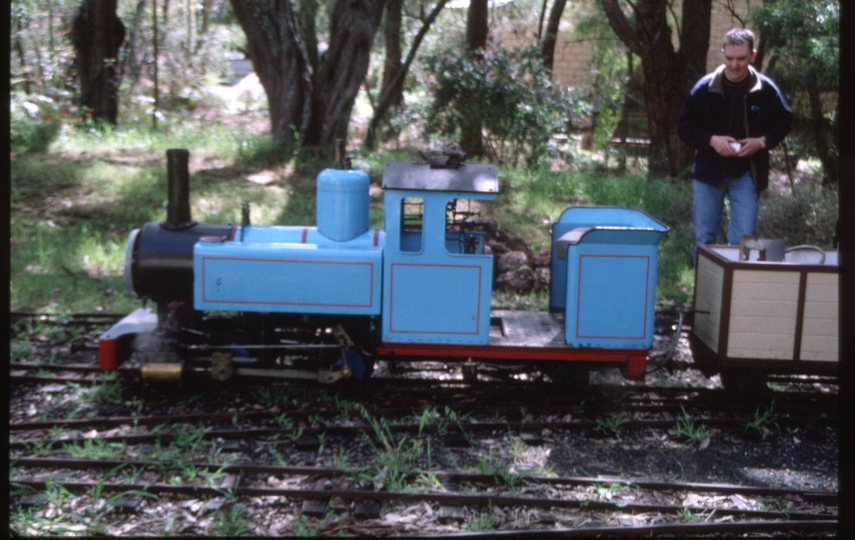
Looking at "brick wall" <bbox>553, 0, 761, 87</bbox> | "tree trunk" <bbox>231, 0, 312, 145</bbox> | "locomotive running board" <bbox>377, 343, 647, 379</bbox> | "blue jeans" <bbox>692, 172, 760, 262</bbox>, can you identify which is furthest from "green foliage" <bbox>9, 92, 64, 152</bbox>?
"brick wall" <bbox>553, 0, 761, 87</bbox>

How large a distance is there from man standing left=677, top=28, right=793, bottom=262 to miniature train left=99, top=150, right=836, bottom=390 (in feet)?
3.58

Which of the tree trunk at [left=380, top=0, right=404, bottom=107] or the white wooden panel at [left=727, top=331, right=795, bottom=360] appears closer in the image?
the white wooden panel at [left=727, top=331, right=795, bottom=360]

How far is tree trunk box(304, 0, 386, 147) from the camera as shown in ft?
41.2

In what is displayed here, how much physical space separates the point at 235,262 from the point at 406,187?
1.41 m

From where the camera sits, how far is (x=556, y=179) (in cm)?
1255

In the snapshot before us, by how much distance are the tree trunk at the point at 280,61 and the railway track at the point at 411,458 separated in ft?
22.8

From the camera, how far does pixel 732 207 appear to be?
706cm

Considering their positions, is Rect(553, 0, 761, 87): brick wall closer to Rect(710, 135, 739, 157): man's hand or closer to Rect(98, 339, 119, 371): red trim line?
Rect(710, 135, 739, 157): man's hand

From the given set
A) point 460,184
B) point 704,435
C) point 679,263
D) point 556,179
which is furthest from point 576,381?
point 556,179

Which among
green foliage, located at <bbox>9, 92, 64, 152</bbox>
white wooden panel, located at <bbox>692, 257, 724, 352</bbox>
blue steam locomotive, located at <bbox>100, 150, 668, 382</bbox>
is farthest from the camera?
green foliage, located at <bbox>9, 92, 64, 152</bbox>

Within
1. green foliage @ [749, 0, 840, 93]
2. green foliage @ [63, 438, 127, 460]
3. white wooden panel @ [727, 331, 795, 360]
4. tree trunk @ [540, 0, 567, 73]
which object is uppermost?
tree trunk @ [540, 0, 567, 73]

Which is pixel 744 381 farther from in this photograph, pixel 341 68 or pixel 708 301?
pixel 341 68

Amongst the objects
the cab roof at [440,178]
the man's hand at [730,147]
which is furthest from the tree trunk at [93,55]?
the man's hand at [730,147]

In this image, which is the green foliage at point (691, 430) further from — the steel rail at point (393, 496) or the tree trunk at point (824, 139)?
the tree trunk at point (824, 139)
